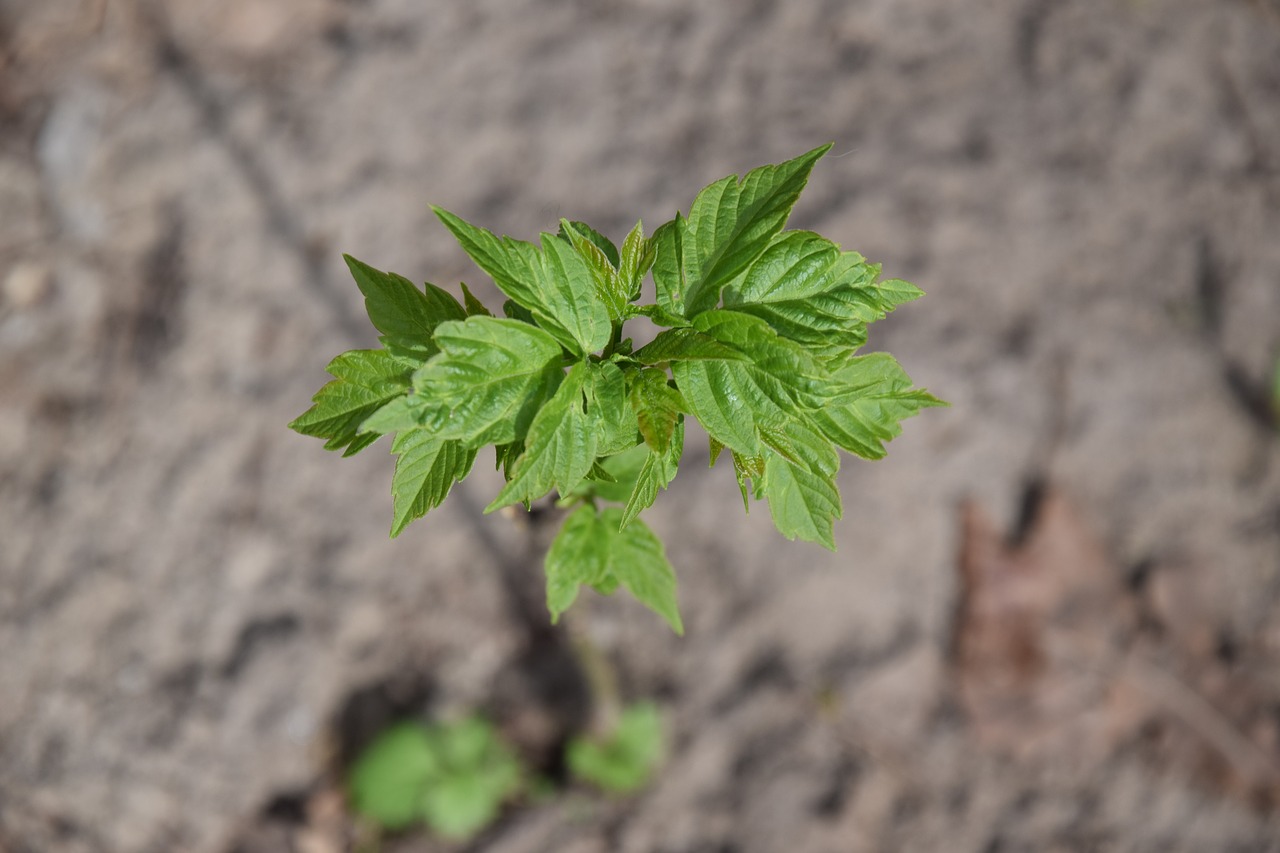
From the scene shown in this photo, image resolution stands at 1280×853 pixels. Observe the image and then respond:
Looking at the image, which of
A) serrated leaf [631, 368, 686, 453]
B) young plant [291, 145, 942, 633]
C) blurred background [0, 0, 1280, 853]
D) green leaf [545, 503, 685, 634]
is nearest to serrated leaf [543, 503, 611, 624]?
green leaf [545, 503, 685, 634]

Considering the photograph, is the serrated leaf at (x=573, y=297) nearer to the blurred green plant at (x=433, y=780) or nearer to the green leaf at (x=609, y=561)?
the green leaf at (x=609, y=561)

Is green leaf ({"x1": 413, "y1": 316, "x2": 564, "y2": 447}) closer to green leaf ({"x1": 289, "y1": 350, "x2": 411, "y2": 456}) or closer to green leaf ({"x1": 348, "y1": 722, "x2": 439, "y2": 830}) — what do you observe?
green leaf ({"x1": 289, "y1": 350, "x2": 411, "y2": 456})

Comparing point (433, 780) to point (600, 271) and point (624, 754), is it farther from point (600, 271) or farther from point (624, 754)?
point (600, 271)

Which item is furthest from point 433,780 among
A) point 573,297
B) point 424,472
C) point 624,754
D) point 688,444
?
point 573,297

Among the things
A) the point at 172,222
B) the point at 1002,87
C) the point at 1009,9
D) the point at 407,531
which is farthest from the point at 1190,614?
the point at 172,222

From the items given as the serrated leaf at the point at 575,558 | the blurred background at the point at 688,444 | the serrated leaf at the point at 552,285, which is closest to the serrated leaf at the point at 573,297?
the serrated leaf at the point at 552,285

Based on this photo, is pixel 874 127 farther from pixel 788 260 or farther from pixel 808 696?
pixel 788 260
